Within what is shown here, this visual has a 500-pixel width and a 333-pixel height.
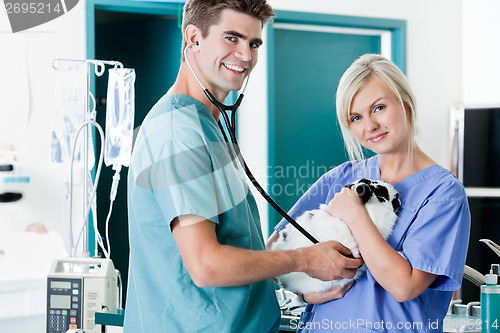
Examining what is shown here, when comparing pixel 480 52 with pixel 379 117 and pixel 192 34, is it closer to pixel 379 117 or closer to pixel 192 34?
pixel 379 117

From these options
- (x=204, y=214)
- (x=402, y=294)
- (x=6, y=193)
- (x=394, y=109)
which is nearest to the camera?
(x=204, y=214)

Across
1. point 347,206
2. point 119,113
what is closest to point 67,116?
point 119,113

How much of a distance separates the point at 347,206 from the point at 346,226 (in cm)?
4

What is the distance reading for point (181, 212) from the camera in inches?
41.5

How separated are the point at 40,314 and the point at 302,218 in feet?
4.90

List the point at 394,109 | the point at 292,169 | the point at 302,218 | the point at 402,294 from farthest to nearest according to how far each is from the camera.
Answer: the point at 292,169, the point at 302,218, the point at 394,109, the point at 402,294

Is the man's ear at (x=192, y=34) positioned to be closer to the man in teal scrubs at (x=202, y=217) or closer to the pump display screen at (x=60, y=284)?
the man in teal scrubs at (x=202, y=217)

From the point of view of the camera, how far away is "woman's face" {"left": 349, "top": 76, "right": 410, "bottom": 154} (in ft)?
4.19

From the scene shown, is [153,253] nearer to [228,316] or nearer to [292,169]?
[228,316]

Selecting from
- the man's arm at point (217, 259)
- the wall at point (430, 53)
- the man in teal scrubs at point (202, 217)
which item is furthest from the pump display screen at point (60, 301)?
the wall at point (430, 53)

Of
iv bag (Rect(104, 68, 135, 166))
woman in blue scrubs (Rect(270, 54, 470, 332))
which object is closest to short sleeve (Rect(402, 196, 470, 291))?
woman in blue scrubs (Rect(270, 54, 470, 332))

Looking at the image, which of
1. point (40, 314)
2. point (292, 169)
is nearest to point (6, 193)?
point (40, 314)

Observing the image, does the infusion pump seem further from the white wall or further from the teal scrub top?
the white wall

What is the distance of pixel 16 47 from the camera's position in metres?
2.79
